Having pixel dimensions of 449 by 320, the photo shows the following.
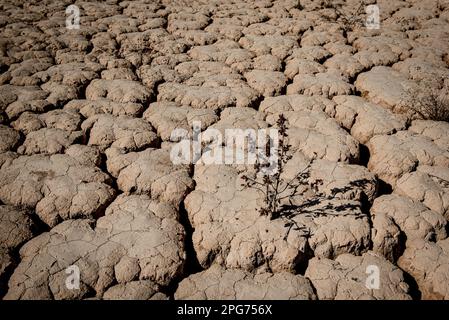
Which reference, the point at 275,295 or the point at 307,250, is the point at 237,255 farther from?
the point at 307,250

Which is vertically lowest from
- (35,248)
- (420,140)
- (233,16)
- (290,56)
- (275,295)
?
(275,295)

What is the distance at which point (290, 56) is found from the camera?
3746mm

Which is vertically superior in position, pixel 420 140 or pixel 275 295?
pixel 420 140

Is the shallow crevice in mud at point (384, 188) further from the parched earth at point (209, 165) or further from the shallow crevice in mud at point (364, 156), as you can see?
the shallow crevice in mud at point (364, 156)

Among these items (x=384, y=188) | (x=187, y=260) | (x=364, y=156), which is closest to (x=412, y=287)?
(x=384, y=188)

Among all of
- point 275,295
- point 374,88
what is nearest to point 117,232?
point 275,295

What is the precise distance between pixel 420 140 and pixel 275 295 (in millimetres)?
1966

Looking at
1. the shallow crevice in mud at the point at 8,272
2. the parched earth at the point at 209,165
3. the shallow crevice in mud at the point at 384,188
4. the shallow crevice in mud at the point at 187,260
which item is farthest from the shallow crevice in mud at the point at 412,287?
the shallow crevice in mud at the point at 8,272

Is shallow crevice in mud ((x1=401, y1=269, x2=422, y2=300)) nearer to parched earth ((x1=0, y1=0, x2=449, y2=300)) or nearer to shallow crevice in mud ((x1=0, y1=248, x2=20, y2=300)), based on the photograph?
parched earth ((x1=0, y1=0, x2=449, y2=300))

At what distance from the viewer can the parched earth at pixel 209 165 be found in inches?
71.1

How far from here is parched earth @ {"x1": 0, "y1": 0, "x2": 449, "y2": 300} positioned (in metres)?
1.81

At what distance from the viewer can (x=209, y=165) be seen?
95.4 inches

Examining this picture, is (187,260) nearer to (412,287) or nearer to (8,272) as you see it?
(8,272)

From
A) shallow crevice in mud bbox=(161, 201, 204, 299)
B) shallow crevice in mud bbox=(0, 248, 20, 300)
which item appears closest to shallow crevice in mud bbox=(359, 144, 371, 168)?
shallow crevice in mud bbox=(161, 201, 204, 299)
